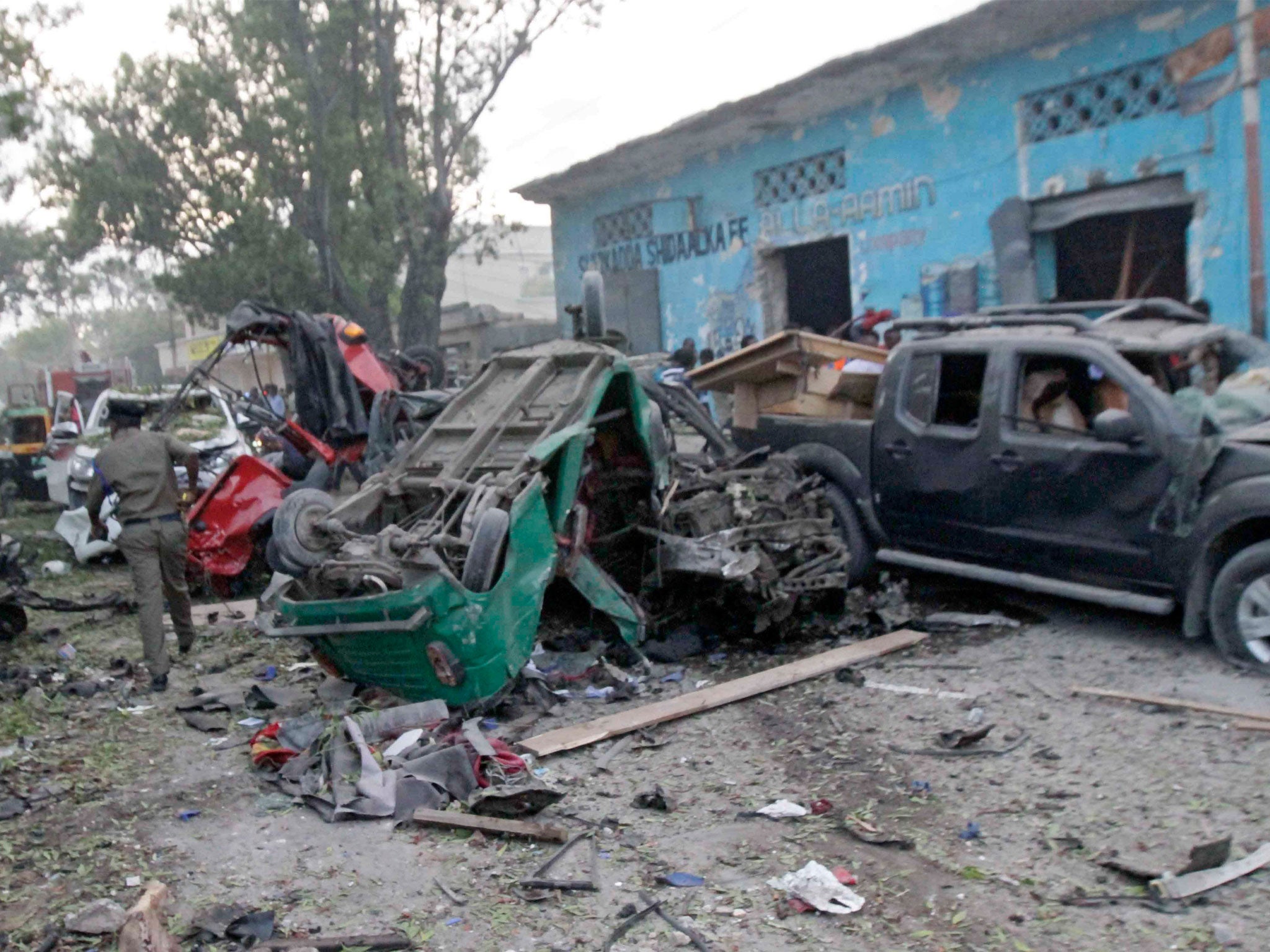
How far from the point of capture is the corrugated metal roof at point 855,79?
10945mm

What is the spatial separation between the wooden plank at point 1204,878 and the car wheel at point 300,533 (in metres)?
4.32

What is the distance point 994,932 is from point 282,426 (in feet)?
27.8

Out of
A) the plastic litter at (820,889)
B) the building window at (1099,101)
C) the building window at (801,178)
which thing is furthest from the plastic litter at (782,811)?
the building window at (801,178)

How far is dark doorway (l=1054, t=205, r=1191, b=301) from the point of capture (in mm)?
11367

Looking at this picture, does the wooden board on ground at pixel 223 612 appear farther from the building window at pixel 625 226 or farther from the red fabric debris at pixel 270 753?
the building window at pixel 625 226

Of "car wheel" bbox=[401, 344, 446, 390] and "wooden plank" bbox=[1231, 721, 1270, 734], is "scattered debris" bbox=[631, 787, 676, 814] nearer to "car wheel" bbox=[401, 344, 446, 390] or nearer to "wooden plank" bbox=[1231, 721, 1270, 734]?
"wooden plank" bbox=[1231, 721, 1270, 734]

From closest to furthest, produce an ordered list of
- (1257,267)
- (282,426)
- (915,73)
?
(1257,267), (282,426), (915,73)

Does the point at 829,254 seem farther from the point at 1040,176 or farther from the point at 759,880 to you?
the point at 759,880

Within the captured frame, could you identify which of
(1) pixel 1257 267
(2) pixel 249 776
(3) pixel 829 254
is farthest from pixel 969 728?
(3) pixel 829 254

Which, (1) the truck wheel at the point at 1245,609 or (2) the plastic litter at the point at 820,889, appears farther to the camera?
(1) the truck wheel at the point at 1245,609

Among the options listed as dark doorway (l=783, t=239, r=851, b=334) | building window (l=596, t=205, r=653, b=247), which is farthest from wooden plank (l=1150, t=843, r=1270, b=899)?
building window (l=596, t=205, r=653, b=247)

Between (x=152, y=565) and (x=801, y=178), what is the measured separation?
1023 centimetres

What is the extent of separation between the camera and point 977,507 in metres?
7.04

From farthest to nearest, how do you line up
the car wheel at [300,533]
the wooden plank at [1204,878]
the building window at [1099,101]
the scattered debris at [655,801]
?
the building window at [1099,101], the car wheel at [300,533], the scattered debris at [655,801], the wooden plank at [1204,878]
